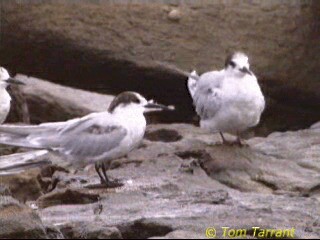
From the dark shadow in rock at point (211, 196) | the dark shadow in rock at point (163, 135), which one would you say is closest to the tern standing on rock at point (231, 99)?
Result: the dark shadow in rock at point (163, 135)

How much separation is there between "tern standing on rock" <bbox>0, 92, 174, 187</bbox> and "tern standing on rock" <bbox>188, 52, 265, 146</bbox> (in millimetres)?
1035

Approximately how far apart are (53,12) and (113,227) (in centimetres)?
545

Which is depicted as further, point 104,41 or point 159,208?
point 104,41

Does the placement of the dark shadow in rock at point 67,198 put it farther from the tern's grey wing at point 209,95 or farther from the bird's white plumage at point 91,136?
the tern's grey wing at point 209,95

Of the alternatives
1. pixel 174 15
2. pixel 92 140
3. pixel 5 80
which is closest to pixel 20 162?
pixel 92 140

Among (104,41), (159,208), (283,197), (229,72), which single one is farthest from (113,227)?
(104,41)

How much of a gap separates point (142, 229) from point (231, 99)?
9.49ft

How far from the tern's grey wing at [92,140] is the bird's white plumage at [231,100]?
1350mm

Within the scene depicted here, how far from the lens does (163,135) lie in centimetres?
1091

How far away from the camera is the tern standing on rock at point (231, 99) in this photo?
31.8ft

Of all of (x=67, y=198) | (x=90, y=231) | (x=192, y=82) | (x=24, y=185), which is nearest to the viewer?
(x=90, y=231)

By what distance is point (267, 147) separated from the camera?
1016 cm

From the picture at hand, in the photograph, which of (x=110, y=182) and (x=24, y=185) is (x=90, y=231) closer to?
(x=110, y=182)

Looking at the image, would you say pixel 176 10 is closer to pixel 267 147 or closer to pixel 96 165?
pixel 267 147
